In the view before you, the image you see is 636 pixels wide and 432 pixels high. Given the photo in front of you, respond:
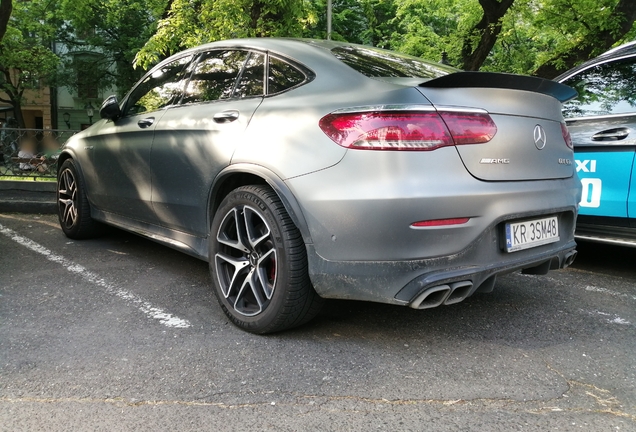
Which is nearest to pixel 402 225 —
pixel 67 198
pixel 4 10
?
pixel 67 198

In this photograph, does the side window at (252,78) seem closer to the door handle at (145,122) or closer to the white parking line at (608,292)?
the door handle at (145,122)

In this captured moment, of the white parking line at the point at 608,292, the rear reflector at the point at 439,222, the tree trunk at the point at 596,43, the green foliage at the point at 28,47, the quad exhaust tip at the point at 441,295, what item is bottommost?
the white parking line at the point at 608,292

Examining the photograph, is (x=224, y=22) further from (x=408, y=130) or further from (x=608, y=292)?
(x=408, y=130)

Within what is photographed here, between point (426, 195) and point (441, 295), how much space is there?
1.53 feet

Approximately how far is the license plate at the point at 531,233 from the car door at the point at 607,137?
1373mm

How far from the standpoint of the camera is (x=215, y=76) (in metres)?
3.71

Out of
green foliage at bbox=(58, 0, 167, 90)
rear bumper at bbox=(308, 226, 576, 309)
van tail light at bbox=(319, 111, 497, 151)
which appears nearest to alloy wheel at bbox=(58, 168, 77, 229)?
rear bumper at bbox=(308, 226, 576, 309)

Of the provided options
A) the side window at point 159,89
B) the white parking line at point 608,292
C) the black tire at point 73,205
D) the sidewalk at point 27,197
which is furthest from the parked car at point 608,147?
the sidewalk at point 27,197

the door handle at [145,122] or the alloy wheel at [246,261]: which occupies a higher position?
the door handle at [145,122]

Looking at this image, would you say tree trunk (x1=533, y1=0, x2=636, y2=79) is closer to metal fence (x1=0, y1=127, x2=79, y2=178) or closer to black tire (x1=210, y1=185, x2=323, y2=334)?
metal fence (x1=0, y1=127, x2=79, y2=178)

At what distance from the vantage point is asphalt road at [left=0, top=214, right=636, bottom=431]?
2170mm

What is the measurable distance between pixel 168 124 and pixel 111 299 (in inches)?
47.8

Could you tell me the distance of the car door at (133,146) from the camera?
407cm

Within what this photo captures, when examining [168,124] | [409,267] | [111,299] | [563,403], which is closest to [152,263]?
[111,299]
